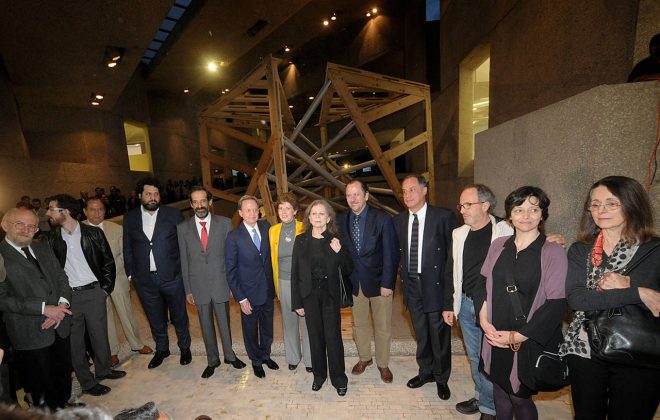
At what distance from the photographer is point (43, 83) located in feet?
31.8

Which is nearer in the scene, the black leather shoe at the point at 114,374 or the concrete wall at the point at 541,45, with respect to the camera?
the black leather shoe at the point at 114,374

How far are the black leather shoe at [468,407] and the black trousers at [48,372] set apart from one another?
3770mm

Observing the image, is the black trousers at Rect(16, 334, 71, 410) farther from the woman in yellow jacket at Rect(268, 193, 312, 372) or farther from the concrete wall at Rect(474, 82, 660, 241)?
the concrete wall at Rect(474, 82, 660, 241)

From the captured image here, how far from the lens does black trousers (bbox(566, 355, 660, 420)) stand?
1643 mm

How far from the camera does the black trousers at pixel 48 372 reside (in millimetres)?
2637

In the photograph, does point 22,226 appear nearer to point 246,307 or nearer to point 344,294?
point 246,307

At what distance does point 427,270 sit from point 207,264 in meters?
2.48

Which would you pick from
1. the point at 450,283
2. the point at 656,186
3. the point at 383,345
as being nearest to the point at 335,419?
the point at 383,345

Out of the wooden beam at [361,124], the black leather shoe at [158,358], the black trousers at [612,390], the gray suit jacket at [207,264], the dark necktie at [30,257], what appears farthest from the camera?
the wooden beam at [361,124]

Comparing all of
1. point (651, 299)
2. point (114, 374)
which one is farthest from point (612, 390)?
point (114, 374)

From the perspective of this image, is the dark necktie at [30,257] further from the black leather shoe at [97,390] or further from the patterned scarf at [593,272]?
the patterned scarf at [593,272]

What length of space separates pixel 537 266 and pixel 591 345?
512 mm

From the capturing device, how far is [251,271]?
3.24m

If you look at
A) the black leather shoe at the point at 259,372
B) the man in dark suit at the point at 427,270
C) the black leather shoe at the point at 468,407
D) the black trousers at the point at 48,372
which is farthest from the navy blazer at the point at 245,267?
the black leather shoe at the point at 468,407
